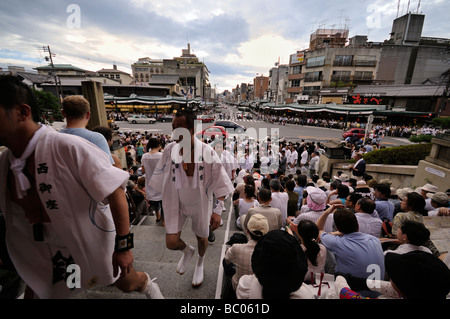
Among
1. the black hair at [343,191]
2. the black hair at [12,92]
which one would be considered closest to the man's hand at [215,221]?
the black hair at [12,92]

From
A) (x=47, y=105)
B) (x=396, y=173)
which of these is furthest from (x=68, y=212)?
(x=47, y=105)

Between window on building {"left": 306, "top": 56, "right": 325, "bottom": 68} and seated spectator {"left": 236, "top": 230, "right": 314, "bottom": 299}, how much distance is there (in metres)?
46.9

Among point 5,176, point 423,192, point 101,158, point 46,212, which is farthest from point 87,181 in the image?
point 423,192

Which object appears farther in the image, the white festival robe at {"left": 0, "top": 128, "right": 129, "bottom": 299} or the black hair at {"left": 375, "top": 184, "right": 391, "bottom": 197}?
the black hair at {"left": 375, "top": 184, "right": 391, "bottom": 197}

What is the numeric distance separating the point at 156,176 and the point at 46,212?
123 centimetres

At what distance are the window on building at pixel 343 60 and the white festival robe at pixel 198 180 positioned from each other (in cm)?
4643

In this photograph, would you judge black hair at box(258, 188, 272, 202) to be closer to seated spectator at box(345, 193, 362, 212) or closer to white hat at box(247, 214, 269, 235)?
white hat at box(247, 214, 269, 235)

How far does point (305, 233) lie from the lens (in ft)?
6.77

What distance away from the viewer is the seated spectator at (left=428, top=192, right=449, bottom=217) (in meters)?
3.63

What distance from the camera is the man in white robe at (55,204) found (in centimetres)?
127

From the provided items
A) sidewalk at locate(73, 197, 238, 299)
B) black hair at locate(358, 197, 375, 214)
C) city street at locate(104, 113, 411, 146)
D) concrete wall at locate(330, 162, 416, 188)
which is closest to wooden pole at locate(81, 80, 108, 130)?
sidewalk at locate(73, 197, 238, 299)

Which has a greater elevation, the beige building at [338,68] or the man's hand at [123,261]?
the beige building at [338,68]

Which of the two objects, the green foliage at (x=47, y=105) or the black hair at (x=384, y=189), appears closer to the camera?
the black hair at (x=384, y=189)

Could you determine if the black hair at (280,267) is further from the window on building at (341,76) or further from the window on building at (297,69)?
the window on building at (297,69)
